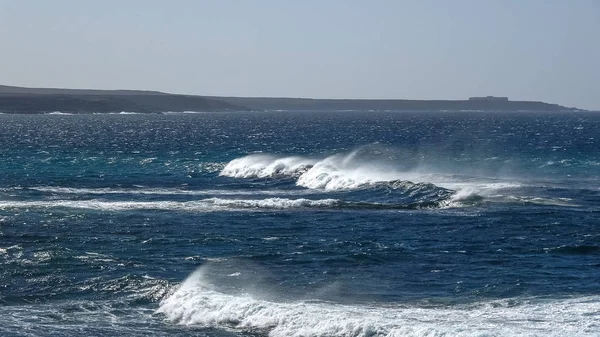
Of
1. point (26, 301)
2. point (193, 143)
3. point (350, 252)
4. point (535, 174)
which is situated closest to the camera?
point (26, 301)

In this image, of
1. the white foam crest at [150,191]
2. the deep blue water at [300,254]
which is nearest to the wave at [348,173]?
the deep blue water at [300,254]

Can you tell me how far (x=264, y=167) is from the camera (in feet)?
224

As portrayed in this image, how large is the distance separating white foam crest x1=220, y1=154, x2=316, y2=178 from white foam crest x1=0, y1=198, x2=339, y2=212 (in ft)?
59.4

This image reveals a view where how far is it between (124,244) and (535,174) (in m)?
38.9

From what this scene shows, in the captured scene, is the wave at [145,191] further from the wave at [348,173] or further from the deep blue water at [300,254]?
the wave at [348,173]

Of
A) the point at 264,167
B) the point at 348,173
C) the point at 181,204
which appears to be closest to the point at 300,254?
the point at 181,204

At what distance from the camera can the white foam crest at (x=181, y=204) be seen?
43.6 meters

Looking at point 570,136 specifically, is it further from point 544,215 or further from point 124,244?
point 124,244

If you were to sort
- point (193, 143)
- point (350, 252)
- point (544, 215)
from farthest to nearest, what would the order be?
1. point (193, 143)
2. point (544, 215)
3. point (350, 252)

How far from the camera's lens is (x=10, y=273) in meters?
28.7

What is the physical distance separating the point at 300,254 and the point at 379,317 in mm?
8913

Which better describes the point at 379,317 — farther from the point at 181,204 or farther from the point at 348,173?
the point at 348,173

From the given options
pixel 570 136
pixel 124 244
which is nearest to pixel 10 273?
pixel 124 244

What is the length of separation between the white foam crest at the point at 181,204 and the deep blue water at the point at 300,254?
0.14 meters
